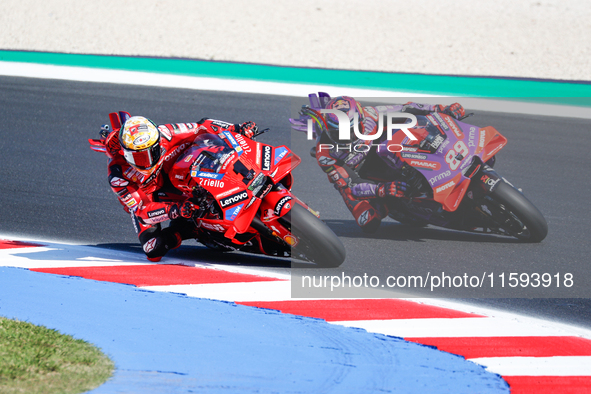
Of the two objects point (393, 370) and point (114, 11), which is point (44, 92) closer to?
point (114, 11)

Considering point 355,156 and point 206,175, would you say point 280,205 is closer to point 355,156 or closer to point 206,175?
point 206,175

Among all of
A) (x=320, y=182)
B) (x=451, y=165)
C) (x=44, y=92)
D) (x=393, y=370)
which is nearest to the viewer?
(x=393, y=370)

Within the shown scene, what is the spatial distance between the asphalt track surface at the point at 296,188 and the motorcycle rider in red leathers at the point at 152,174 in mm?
500

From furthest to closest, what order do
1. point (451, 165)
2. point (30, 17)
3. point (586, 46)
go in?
point (30, 17), point (586, 46), point (451, 165)

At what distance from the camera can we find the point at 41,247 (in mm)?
6664

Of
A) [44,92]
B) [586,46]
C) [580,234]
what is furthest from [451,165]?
[586,46]

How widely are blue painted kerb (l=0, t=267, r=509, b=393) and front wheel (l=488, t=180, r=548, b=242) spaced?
2477 mm

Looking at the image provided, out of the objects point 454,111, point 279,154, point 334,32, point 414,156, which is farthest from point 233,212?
point 334,32

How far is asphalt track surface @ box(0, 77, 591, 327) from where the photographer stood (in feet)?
20.7

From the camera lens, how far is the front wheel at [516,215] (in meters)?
6.48

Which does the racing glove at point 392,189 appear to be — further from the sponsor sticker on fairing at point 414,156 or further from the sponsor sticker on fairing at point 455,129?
the sponsor sticker on fairing at point 455,129

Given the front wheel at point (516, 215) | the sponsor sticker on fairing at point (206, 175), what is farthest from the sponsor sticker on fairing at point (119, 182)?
the front wheel at point (516, 215)

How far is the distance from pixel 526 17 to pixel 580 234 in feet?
45.2

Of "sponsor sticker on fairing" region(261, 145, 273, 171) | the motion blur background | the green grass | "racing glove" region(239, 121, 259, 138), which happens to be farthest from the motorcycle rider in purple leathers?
the motion blur background
